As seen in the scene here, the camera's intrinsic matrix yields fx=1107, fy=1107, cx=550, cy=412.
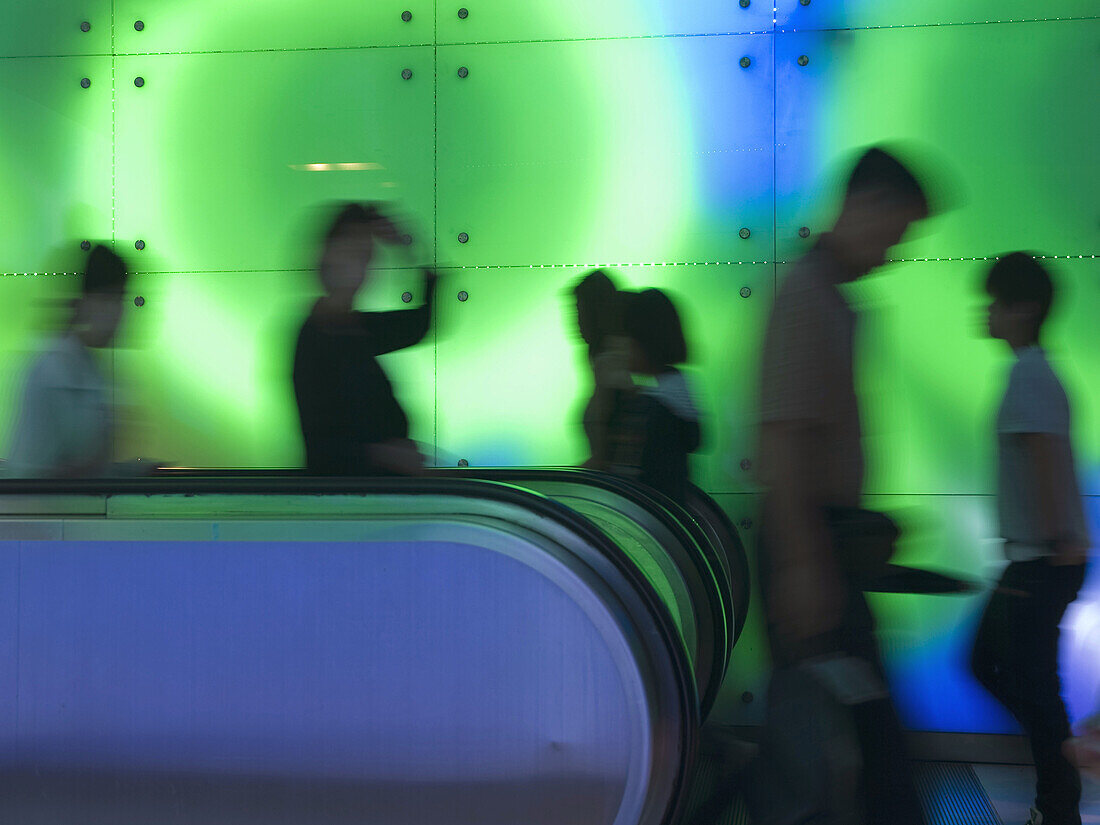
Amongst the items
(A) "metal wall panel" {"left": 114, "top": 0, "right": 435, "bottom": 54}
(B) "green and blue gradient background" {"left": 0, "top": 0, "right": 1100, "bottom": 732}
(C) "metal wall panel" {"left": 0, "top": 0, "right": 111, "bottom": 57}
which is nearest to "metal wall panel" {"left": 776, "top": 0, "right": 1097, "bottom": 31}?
(B) "green and blue gradient background" {"left": 0, "top": 0, "right": 1100, "bottom": 732}

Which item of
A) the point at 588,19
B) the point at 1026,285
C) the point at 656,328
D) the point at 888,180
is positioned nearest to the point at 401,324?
the point at 656,328

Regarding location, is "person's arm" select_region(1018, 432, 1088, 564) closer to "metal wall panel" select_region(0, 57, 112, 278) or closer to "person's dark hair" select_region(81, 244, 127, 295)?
"person's dark hair" select_region(81, 244, 127, 295)

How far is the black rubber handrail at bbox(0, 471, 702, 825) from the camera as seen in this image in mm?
1913

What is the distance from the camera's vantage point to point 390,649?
1996 mm

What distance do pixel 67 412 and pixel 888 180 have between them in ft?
6.50

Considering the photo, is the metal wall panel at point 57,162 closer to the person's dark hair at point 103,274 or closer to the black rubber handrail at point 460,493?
the person's dark hair at point 103,274

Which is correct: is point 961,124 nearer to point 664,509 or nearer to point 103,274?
point 664,509

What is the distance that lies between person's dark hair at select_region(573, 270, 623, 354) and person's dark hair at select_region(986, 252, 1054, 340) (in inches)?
48.1

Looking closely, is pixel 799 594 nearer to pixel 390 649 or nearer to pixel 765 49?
pixel 390 649

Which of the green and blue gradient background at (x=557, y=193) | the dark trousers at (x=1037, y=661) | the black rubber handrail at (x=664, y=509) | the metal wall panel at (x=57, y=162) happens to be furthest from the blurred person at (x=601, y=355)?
the metal wall panel at (x=57, y=162)

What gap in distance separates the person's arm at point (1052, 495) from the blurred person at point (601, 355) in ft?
3.89

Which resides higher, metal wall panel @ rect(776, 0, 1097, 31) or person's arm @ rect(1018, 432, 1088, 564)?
metal wall panel @ rect(776, 0, 1097, 31)

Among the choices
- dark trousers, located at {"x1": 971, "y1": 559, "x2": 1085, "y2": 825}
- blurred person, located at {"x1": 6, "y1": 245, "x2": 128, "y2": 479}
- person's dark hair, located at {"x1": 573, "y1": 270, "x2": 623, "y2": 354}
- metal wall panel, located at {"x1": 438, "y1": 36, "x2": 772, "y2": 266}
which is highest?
metal wall panel, located at {"x1": 438, "y1": 36, "x2": 772, "y2": 266}

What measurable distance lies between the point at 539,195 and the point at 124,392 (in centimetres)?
180
